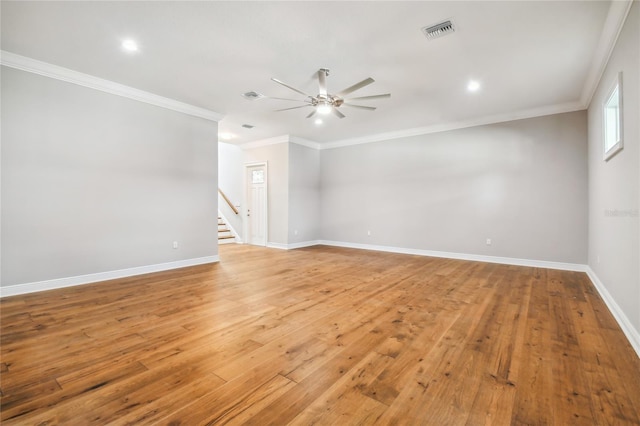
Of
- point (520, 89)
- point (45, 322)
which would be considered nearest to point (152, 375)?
point (45, 322)

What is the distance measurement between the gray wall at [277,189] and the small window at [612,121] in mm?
5854

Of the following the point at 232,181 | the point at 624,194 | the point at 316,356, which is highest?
the point at 232,181

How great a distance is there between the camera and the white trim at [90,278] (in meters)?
3.47

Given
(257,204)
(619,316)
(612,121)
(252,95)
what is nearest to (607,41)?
(612,121)

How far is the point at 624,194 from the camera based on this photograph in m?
2.62

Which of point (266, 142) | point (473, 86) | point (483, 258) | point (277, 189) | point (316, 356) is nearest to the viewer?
point (316, 356)

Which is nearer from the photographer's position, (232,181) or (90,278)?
(90,278)

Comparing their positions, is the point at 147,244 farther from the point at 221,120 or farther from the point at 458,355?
the point at 458,355

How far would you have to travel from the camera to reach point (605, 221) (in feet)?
11.2

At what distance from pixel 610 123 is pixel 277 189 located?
6290 millimetres

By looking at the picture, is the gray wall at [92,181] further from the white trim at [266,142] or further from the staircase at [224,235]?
the staircase at [224,235]

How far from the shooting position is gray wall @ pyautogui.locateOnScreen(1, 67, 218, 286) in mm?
3490

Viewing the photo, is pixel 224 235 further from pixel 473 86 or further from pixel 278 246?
pixel 473 86

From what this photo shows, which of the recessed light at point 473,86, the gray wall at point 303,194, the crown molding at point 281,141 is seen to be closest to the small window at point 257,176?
the crown molding at point 281,141
